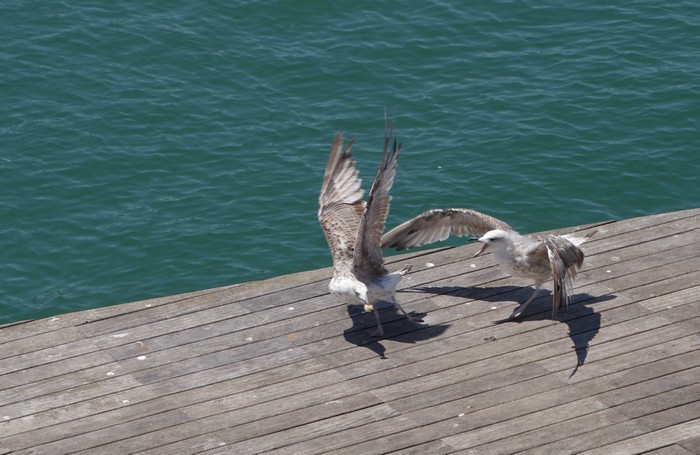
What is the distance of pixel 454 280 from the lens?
10992 millimetres

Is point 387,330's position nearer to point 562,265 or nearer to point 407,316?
point 407,316

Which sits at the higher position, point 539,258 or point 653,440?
point 539,258

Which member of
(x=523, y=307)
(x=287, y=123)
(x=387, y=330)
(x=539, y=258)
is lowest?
(x=287, y=123)

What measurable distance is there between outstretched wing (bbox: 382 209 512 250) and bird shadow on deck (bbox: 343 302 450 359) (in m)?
0.85

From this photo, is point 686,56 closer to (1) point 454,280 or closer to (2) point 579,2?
(2) point 579,2

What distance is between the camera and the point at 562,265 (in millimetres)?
9891

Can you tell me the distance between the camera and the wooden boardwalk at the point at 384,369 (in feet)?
27.8

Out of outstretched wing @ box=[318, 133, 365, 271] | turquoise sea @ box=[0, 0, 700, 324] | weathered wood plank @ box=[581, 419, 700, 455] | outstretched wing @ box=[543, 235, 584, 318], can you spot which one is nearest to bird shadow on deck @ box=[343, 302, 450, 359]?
outstretched wing @ box=[318, 133, 365, 271]

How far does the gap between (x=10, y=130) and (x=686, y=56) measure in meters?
11.0

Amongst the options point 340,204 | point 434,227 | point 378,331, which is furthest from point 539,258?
point 340,204

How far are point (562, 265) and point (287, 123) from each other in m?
9.15

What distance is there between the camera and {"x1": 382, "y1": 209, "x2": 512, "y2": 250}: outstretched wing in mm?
11000

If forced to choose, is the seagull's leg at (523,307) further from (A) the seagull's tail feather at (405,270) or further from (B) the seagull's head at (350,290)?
(B) the seagull's head at (350,290)

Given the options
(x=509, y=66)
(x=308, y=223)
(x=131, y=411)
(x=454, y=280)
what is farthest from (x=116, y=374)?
(x=509, y=66)
